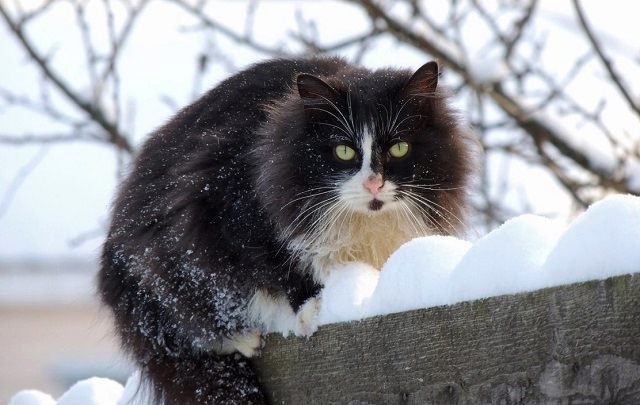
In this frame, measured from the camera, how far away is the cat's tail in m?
2.31

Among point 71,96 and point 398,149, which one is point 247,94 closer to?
point 398,149

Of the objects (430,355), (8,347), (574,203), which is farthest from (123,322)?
(8,347)

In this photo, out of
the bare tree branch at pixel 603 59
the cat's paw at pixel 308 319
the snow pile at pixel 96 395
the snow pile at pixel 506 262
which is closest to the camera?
the snow pile at pixel 506 262

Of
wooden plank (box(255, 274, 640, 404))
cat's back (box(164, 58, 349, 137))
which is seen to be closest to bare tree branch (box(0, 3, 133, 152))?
cat's back (box(164, 58, 349, 137))

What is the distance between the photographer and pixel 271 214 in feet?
8.41

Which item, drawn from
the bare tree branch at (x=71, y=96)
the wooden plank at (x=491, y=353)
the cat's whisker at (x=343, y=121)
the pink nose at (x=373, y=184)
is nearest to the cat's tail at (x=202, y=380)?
the wooden plank at (x=491, y=353)

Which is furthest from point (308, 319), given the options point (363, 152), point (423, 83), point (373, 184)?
point (423, 83)

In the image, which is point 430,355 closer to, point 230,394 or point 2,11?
point 230,394

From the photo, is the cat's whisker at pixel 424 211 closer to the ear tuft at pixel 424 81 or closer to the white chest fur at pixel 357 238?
the white chest fur at pixel 357 238

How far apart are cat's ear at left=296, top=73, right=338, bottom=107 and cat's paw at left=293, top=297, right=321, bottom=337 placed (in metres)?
0.61

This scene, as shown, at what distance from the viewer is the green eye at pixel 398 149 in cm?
252

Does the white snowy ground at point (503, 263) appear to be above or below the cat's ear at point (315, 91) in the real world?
below

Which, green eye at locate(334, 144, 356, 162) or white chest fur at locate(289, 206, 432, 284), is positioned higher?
green eye at locate(334, 144, 356, 162)

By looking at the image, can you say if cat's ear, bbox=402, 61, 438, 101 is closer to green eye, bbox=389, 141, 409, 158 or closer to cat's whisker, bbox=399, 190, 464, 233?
green eye, bbox=389, 141, 409, 158
